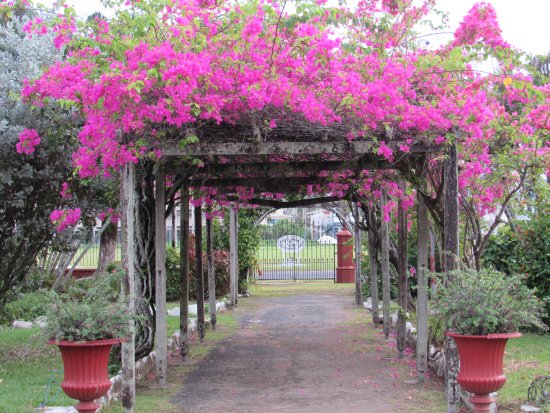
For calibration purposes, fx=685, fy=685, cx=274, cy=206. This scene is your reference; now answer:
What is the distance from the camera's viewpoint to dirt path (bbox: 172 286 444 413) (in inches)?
275

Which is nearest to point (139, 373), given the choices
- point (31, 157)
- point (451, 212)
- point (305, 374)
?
point (305, 374)

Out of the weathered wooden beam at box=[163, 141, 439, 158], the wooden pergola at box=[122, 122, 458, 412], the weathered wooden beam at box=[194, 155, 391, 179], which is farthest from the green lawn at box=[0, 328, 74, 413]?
the weathered wooden beam at box=[194, 155, 391, 179]

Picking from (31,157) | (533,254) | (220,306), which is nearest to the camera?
(31,157)

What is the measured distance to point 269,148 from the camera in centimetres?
660

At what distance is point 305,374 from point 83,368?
4.02m

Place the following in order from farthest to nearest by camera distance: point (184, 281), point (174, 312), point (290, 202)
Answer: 1. point (174, 312)
2. point (290, 202)
3. point (184, 281)

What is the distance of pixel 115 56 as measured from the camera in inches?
241

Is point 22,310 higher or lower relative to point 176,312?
higher

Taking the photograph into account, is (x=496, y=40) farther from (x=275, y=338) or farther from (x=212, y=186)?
(x=275, y=338)

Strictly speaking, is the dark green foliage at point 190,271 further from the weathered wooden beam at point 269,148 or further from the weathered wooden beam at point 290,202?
the weathered wooden beam at point 269,148

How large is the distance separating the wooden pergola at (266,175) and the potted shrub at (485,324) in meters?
1.25

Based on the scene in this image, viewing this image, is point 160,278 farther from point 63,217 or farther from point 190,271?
point 190,271

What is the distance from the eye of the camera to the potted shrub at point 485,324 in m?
5.18

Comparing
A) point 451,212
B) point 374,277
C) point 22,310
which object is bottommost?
point 22,310
